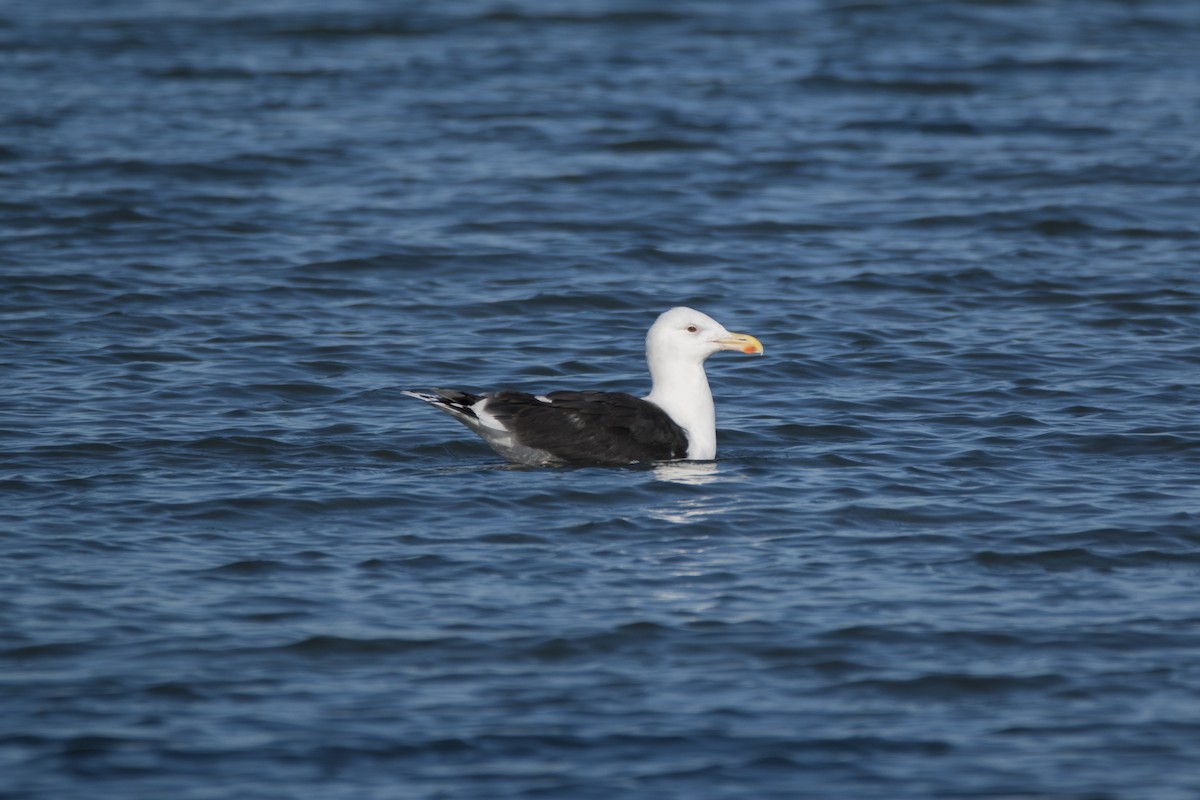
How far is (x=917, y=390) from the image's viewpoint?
40.9ft

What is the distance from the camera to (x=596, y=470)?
1054 cm

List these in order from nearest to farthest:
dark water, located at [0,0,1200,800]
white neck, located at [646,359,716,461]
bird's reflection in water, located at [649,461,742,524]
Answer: dark water, located at [0,0,1200,800] → bird's reflection in water, located at [649,461,742,524] → white neck, located at [646,359,716,461]

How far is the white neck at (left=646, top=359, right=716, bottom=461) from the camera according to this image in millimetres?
10820

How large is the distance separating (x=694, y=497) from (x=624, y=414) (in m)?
0.92

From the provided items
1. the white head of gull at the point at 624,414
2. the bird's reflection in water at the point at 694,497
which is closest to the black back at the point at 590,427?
the white head of gull at the point at 624,414

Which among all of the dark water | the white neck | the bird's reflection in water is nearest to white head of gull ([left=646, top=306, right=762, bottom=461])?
the white neck

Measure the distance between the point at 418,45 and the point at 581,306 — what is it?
13.5m

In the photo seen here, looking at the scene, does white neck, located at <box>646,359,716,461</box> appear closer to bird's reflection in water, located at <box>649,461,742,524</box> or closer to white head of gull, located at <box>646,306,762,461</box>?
white head of gull, located at <box>646,306,762,461</box>

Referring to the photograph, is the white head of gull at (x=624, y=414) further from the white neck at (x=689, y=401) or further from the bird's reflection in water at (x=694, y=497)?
the bird's reflection in water at (x=694, y=497)

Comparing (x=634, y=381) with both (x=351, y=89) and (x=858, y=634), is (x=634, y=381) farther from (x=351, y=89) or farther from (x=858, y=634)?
(x=351, y=89)

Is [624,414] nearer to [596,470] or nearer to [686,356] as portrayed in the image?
[596,470]

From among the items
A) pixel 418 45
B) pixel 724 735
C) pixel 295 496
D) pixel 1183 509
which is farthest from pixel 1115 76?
pixel 724 735

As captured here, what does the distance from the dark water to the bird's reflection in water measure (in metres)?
0.04

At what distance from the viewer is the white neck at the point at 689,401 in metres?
10.8
